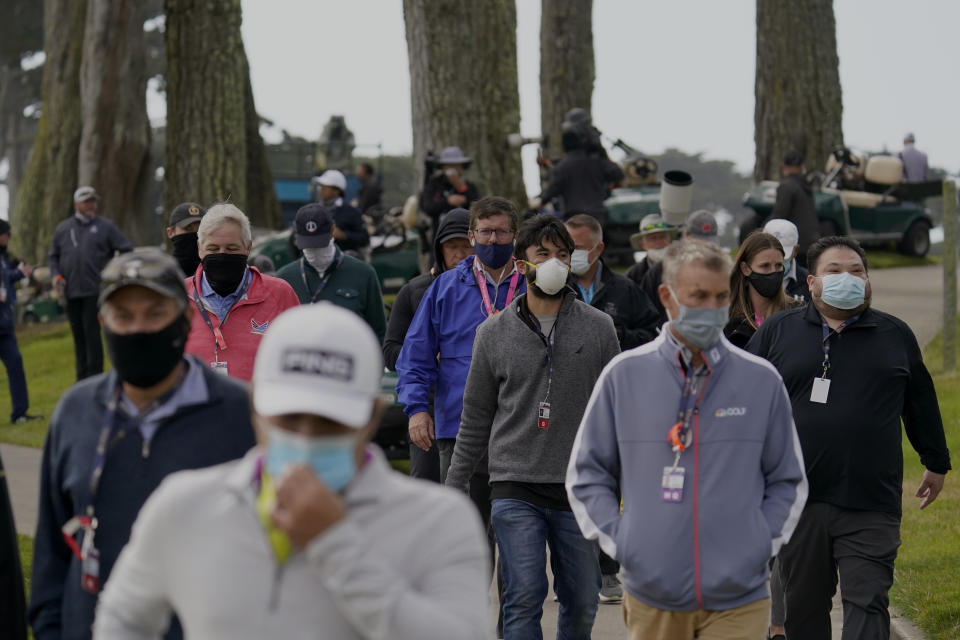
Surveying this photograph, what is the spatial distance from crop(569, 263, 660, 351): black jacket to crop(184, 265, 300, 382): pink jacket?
88.4 inches

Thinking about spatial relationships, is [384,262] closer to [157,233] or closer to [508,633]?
[508,633]

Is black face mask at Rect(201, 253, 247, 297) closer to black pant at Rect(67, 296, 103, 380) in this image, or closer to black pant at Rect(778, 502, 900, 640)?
black pant at Rect(778, 502, 900, 640)

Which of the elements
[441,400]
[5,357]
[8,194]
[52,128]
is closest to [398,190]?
[8,194]

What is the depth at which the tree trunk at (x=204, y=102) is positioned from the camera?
60.2 ft

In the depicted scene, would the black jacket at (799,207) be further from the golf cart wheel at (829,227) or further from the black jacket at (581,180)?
the golf cart wheel at (829,227)

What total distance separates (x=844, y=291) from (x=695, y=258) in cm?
166

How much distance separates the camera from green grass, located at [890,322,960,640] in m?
7.71

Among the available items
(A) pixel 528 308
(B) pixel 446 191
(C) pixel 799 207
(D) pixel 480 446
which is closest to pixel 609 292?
(A) pixel 528 308

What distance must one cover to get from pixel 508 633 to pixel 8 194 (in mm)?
58740

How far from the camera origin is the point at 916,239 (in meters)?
25.9

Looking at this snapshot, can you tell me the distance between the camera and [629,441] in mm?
4988

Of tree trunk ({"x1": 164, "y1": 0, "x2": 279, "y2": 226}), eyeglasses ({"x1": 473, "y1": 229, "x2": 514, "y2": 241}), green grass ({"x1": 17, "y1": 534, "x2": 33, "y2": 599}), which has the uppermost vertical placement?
tree trunk ({"x1": 164, "y1": 0, "x2": 279, "y2": 226})

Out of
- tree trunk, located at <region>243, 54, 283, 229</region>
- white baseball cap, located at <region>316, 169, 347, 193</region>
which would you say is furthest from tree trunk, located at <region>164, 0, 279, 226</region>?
tree trunk, located at <region>243, 54, 283, 229</region>

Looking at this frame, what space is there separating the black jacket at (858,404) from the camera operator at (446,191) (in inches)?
349
